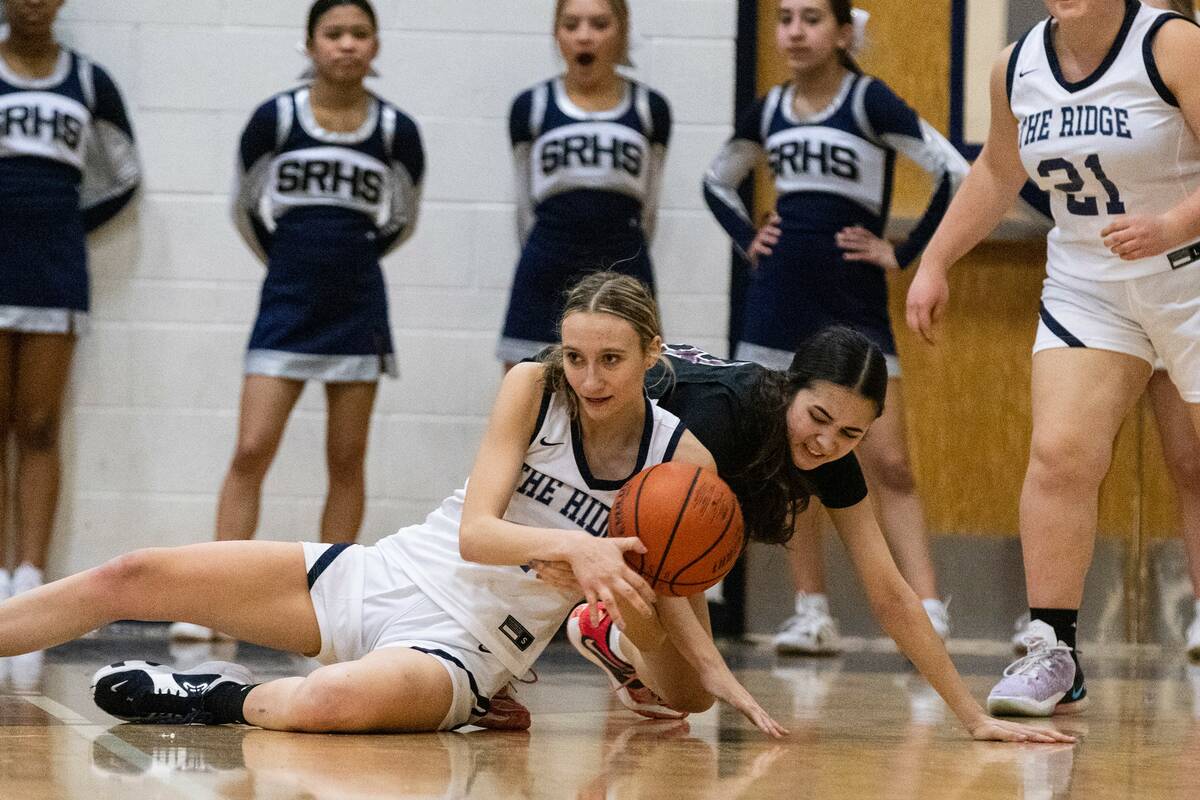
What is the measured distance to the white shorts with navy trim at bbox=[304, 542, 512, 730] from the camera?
10.2 ft

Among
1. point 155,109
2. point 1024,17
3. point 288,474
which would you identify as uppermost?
point 1024,17

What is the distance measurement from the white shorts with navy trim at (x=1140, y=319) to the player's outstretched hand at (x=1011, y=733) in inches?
39.2

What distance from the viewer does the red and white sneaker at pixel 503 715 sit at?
3.20 metres

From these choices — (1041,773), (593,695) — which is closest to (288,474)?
(593,695)

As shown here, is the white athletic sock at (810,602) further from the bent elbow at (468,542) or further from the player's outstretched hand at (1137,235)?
the bent elbow at (468,542)

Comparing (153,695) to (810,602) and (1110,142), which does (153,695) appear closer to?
(1110,142)

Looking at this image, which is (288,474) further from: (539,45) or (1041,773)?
(1041,773)

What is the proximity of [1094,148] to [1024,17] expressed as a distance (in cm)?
262

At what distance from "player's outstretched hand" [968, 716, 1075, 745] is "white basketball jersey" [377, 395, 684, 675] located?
0.81 metres

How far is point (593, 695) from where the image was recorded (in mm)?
4023

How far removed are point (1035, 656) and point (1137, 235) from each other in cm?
100

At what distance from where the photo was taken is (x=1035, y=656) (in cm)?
371

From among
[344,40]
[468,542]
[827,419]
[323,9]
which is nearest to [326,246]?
[344,40]

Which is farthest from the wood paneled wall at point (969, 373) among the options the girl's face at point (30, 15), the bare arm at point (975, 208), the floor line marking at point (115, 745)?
the floor line marking at point (115, 745)
